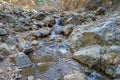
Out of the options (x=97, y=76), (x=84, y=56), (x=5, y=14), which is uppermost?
(x=5, y=14)

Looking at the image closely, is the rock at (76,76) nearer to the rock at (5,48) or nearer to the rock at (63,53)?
the rock at (63,53)

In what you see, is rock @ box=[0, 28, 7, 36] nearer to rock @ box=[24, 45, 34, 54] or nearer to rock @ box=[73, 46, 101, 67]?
rock @ box=[24, 45, 34, 54]

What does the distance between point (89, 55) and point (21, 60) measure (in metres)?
1.49

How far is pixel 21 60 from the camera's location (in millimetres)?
4262

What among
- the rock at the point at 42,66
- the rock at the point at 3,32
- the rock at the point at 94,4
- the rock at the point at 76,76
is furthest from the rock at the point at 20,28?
the rock at the point at 94,4

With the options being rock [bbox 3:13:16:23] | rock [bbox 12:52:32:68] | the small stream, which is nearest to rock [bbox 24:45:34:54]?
the small stream

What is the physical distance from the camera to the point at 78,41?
194 inches

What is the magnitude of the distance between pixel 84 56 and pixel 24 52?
1.51 meters

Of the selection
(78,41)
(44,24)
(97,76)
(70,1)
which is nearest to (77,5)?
(70,1)

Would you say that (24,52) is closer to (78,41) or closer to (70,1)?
(78,41)

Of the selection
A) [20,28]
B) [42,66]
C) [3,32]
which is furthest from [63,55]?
[20,28]

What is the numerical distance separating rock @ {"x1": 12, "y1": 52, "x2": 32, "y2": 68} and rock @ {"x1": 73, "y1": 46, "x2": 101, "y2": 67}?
3.52 feet

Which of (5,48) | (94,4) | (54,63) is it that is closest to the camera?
(54,63)

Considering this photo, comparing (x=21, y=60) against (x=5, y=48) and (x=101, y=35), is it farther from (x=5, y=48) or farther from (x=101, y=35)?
(x=101, y=35)
